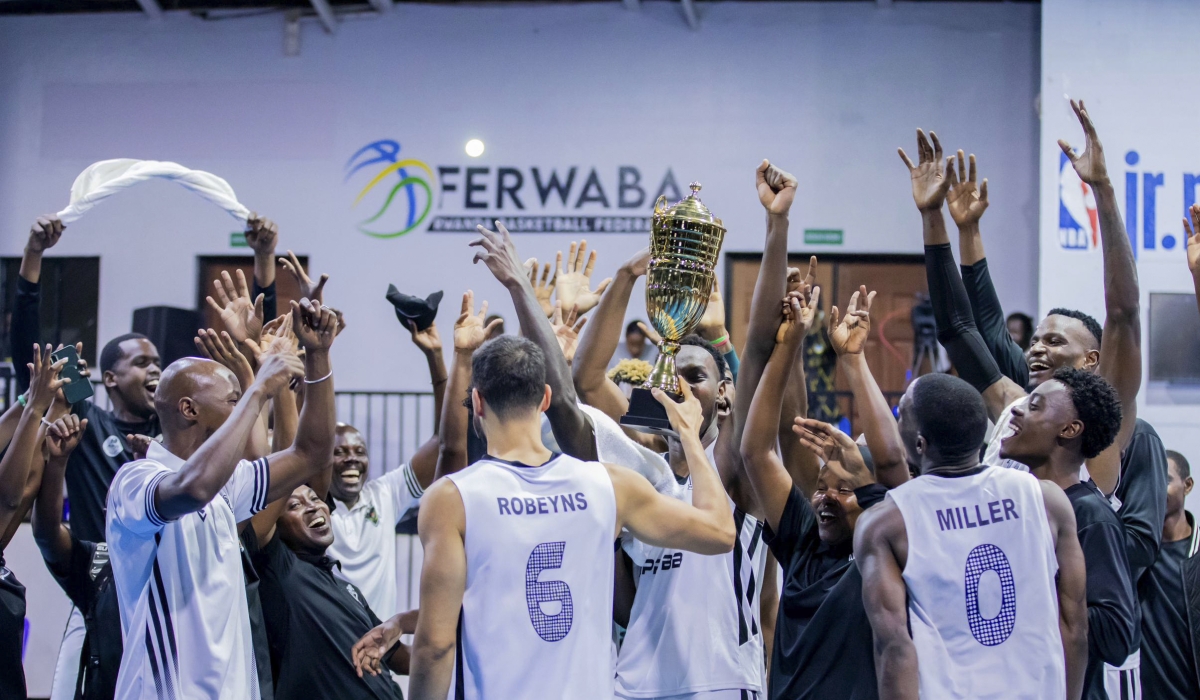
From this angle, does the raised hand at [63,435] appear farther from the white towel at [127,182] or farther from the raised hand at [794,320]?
the raised hand at [794,320]

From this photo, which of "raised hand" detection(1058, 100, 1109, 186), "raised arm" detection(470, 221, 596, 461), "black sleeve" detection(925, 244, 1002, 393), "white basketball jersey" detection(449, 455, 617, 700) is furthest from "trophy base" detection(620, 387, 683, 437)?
"raised hand" detection(1058, 100, 1109, 186)

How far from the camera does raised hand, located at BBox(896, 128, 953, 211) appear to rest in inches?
163

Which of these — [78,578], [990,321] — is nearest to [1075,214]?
[990,321]

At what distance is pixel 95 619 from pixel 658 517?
2.37 metres

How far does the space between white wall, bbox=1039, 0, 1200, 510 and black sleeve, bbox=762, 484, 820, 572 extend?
621 cm

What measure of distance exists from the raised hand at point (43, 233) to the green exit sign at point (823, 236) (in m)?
6.95

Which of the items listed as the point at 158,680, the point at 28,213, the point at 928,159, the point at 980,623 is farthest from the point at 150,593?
the point at 28,213

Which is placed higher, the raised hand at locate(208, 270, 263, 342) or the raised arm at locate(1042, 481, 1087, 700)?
the raised hand at locate(208, 270, 263, 342)

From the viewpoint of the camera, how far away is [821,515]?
11.7 feet

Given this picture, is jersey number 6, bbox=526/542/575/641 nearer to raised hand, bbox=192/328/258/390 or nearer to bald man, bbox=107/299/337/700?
bald man, bbox=107/299/337/700

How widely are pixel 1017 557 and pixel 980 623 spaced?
204 millimetres

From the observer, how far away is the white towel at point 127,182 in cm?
565

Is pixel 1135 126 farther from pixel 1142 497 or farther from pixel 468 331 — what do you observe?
pixel 468 331

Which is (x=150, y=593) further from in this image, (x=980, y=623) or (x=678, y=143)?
(x=678, y=143)
